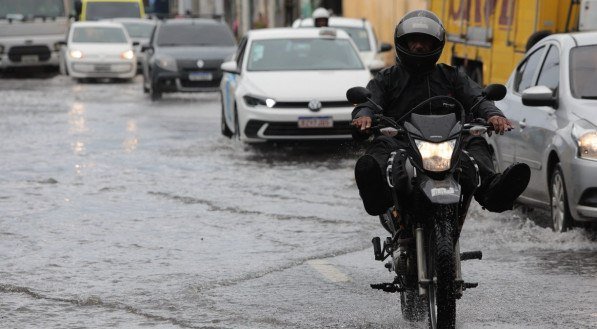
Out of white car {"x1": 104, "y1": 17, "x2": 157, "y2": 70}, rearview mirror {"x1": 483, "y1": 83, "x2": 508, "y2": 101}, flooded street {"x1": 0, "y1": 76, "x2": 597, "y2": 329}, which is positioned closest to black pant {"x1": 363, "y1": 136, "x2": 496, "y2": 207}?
rearview mirror {"x1": 483, "y1": 83, "x2": 508, "y2": 101}

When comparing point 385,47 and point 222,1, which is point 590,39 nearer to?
point 385,47

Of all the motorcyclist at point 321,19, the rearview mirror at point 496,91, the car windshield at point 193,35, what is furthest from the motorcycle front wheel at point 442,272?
the car windshield at point 193,35

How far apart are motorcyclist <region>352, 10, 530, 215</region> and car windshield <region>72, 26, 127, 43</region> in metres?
30.5

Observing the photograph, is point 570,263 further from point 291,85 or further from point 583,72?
point 291,85

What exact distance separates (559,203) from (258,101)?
298 inches

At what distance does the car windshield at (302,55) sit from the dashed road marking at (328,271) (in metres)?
9.20

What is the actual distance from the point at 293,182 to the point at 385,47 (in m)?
12.1

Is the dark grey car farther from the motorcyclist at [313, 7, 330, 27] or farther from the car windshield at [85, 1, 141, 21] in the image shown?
the car windshield at [85, 1, 141, 21]

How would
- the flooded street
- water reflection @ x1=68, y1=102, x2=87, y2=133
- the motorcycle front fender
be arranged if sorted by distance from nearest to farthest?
the motorcycle front fender < the flooded street < water reflection @ x1=68, y1=102, x2=87, y2=133

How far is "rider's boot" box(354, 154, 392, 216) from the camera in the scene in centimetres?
690

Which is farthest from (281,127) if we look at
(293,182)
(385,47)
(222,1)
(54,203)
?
(222,1)

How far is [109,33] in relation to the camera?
124 feet

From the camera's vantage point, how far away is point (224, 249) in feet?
33.4

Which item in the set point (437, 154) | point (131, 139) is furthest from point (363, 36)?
point (437, 154)
